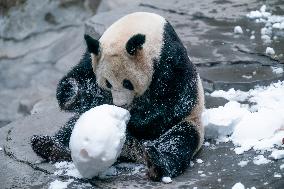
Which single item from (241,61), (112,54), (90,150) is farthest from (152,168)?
(241,61)

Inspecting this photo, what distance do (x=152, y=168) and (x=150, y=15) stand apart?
0.83 metres

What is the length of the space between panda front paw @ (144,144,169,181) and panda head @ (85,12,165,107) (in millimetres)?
330

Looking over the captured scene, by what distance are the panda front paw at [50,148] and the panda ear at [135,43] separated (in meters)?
0.67

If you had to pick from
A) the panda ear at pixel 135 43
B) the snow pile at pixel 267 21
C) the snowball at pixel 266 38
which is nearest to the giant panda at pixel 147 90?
the panda ear at pixel 135 43

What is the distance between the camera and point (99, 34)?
19.8 feet

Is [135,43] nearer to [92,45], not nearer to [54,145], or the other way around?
[92,45]

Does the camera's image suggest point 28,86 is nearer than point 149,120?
No

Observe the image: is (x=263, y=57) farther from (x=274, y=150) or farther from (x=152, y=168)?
(x=152, y=168)

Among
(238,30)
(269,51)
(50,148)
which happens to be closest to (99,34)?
(238,30)

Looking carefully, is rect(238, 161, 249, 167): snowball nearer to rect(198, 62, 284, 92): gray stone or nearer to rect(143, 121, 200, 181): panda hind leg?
rect(143, 121, 200, 181): panda hind leg

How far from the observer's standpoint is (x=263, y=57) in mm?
5066

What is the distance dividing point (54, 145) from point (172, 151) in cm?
67

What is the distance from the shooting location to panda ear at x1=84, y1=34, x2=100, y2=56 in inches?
123

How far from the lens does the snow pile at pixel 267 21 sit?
18.2 ft
